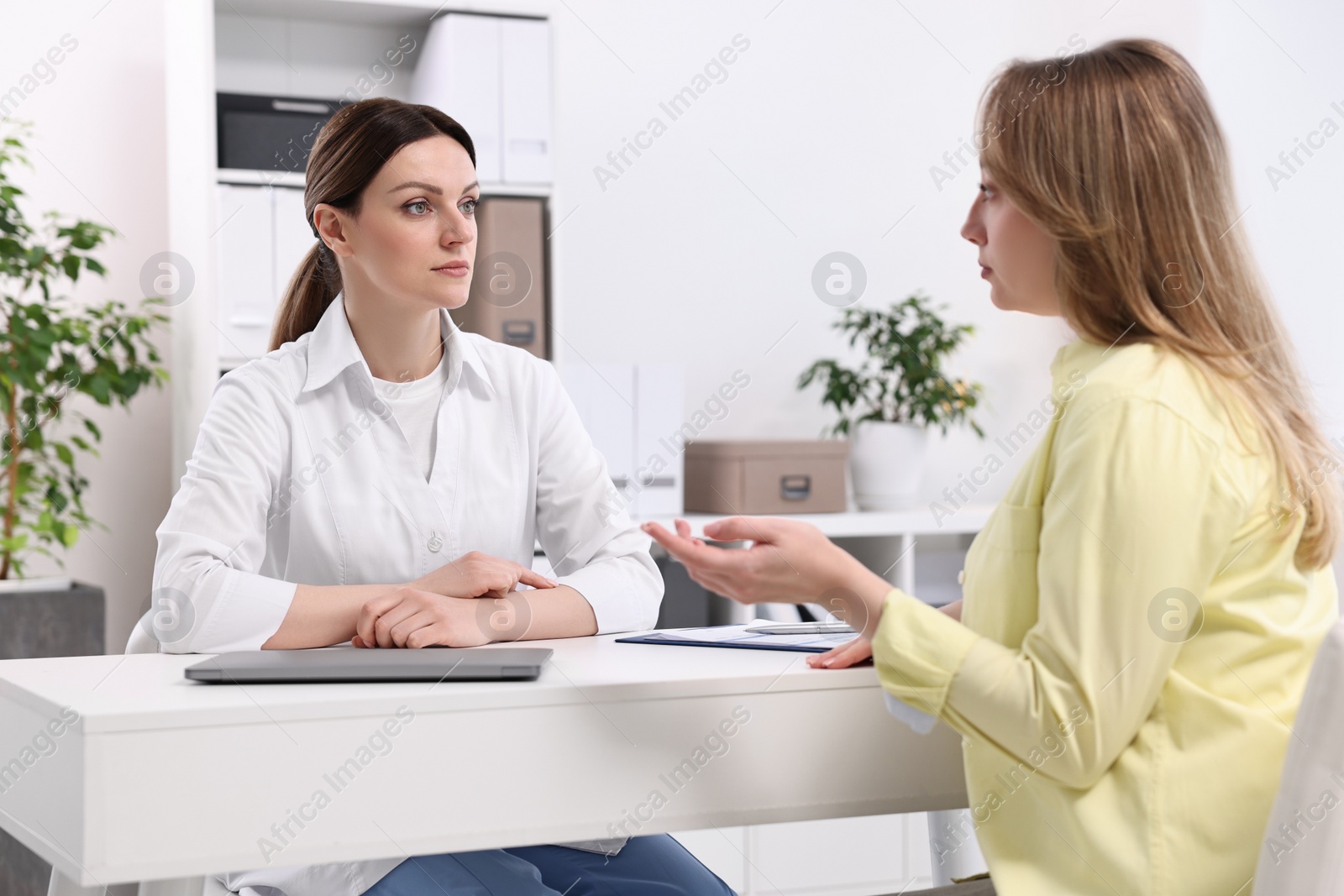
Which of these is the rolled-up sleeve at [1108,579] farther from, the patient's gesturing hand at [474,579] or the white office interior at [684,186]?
the white office interior at [684,186]

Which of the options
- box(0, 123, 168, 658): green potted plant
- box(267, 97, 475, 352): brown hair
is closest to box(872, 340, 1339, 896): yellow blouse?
box(267, 97, 475, 352): brown hair

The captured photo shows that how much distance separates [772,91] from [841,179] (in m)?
0.30

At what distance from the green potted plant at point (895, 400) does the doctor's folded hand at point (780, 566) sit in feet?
6.71

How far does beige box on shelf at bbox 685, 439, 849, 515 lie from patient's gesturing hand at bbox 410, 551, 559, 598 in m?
1.50

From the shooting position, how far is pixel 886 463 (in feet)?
9.62

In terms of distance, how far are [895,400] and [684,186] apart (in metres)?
0.77

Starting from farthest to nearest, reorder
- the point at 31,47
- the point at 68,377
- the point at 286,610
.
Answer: the point at 31,47 < the point at 68,377 < the point at 286,610

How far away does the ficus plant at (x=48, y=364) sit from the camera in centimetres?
233

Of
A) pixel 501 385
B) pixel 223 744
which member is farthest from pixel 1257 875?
pixel 501 385

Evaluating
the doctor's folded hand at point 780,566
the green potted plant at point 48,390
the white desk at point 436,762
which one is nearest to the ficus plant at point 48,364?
the green potted plant at point 48,390

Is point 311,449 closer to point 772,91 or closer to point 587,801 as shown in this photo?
point 587,801

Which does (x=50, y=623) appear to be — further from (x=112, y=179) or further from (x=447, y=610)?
(x=447, y=610)

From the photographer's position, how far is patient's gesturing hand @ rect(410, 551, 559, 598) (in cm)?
123

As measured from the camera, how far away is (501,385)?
1.58 meters
